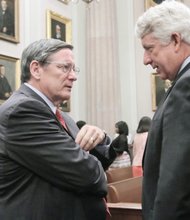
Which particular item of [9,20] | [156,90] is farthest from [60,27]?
[156,90]

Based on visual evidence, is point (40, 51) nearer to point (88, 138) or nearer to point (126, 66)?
point (88, 138)

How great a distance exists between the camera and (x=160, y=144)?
1.83 meters

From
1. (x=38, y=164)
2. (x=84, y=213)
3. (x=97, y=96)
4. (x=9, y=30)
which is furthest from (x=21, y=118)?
(x=97, y=96)

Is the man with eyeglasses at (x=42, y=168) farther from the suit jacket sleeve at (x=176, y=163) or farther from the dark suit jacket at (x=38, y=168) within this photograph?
the suit jacket sleeve at (x=176, y=163)

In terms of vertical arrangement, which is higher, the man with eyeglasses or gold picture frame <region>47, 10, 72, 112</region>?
gold picture frame <region>47, 10, 72, 112</region>

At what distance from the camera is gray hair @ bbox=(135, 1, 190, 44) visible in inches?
75.3

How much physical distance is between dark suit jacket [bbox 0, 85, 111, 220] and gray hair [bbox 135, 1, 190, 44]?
0.70 meters

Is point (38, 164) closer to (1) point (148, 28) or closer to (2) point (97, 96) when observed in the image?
(1) point (148, 28)

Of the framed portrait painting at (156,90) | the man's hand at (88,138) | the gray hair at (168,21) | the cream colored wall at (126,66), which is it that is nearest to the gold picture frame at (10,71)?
the cream colored wall at (126,66)

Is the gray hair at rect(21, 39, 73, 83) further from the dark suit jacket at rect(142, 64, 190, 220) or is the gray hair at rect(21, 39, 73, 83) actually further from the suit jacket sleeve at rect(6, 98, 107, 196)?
the dark suit jacket at rect(142, 64, 190, 220)

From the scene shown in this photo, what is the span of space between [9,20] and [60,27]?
1982 mm

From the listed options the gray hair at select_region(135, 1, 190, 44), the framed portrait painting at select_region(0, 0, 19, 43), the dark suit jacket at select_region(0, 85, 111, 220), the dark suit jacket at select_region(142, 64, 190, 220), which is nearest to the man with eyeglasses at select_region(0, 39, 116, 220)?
the dark suit jacket at select_region(0, 85, 111, 220)

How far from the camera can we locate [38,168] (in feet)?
6.36

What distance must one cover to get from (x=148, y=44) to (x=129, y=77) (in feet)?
31.6
